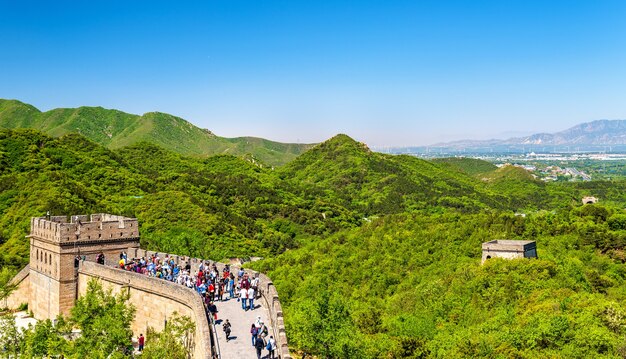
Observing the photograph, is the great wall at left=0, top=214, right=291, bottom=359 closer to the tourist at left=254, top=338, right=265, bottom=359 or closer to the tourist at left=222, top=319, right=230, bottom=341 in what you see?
the tourist at left=222, top=319, right=230, bottom=341

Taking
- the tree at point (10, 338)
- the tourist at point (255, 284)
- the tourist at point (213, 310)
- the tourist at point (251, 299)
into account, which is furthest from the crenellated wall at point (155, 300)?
the tree at point (10, 338)

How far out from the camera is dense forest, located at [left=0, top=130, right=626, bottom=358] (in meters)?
34.8

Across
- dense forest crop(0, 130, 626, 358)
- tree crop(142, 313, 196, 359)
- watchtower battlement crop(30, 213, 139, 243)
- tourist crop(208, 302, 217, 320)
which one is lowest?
dense forest crop(0, 130, 626, 358)

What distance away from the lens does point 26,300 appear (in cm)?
3969

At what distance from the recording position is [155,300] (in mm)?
27750

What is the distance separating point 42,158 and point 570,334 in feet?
248

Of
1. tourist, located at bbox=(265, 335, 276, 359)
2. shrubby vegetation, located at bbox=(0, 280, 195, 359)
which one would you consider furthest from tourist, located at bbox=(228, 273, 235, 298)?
tourist, located at bbox=(265, 335, 276, 359)

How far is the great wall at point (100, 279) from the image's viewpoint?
2528cm

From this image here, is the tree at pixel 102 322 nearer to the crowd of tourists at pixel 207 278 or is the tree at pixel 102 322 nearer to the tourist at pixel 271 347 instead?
the crowd of tourists at pixel 207 278

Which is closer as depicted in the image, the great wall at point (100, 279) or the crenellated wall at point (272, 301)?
the crenellated wall at point (272, 301)

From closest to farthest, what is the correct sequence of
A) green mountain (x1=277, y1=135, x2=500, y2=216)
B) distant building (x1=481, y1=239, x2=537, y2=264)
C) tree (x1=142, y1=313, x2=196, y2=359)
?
tree (x1=142, y1=313, x2=196, y2=359) < distant building (x1=481, y1=239, x2=537, y2=264) < green mountain (x1=277, y1=135, x2=500, y2=216)

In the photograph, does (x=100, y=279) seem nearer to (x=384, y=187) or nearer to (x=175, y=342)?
(x=175, y=342)

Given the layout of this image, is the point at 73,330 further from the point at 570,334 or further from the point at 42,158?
the point at 42,158

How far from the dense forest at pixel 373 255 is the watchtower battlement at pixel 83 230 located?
9.60 m
